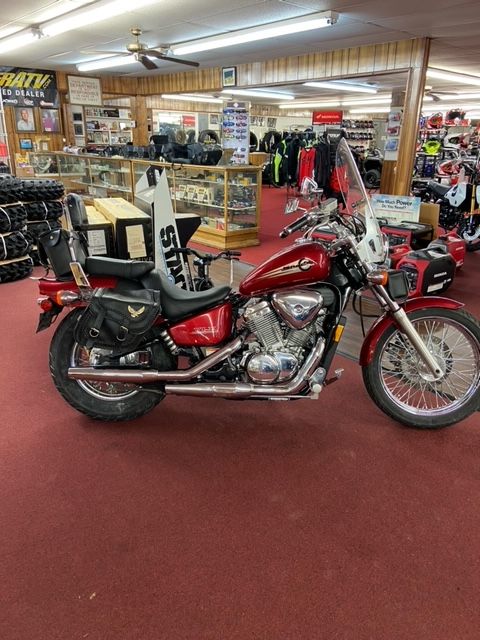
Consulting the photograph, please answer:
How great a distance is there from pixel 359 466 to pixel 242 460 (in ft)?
1.91

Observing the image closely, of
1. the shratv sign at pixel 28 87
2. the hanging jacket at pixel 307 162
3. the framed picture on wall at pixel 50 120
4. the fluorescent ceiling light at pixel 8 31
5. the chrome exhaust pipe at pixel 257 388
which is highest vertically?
the fluorescent ceiling light at pixel 8 31

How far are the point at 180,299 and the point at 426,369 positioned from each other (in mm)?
1391

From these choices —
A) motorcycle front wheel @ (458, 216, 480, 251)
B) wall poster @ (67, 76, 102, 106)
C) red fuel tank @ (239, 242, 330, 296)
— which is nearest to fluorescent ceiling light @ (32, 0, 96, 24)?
red fuel tank @ (239, 242, 330, 296)

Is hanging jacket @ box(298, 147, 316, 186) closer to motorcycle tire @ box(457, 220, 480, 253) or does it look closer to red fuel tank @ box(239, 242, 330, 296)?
motorcycle tire @ box(457, 220, 480, 253)

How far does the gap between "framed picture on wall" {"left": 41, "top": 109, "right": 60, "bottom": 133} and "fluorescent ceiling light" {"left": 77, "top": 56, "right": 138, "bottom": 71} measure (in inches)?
67.1

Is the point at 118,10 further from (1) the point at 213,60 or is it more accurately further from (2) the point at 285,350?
(2) the point at 285,350

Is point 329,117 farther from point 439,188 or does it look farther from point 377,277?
point 377,277

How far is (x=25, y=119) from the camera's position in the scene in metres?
10.6

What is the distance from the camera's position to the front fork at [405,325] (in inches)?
93.0

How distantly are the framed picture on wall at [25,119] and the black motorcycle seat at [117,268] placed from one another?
396 inches

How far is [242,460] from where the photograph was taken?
91.7 inches

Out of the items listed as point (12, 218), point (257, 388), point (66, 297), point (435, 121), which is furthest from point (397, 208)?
point (435, 121)

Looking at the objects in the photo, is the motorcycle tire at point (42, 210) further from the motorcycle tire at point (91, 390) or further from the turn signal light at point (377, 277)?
the turn signal light at point (377, 277)

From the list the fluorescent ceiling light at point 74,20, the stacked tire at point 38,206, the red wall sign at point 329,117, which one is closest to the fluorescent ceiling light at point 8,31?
the fluorescent ceiling light at point 74,20
